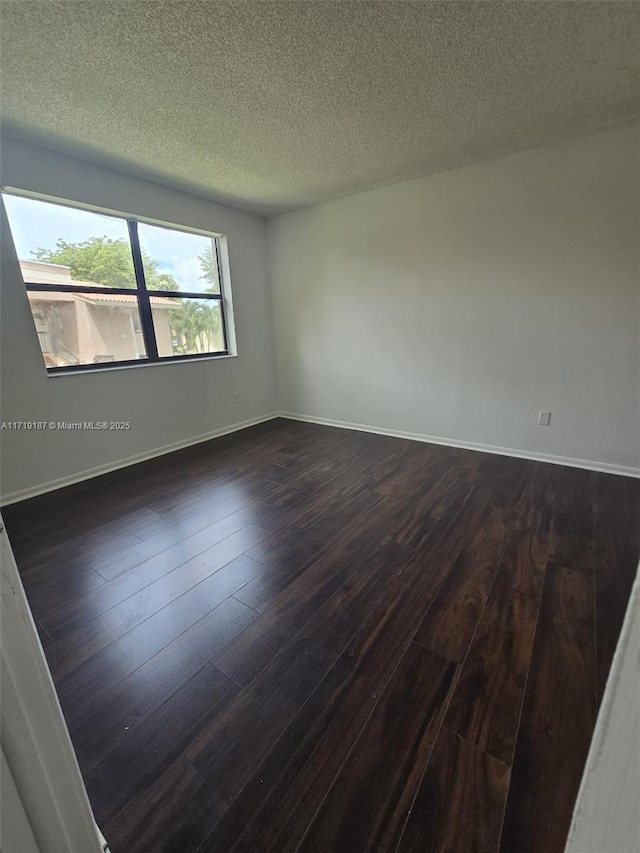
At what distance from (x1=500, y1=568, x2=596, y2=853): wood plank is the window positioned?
3.61 metres

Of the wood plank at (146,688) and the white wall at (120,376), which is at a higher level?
the white wall at (120,376)

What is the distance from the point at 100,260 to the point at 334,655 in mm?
3413

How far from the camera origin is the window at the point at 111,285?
2.66 m

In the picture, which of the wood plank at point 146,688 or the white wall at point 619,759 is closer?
the white wall at point 619,759

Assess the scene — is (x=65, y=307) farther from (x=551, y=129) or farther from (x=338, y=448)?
(x=551, y=129)

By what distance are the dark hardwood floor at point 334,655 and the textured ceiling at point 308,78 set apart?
2522 mm

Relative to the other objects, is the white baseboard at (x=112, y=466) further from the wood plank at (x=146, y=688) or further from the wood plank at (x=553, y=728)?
the wood plank at (x=553, y=728)

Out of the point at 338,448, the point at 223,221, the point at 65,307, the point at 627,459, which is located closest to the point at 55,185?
the point at 65,307

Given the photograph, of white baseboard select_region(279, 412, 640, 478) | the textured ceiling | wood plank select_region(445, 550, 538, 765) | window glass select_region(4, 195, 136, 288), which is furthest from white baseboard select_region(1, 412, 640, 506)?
the textured ceiling

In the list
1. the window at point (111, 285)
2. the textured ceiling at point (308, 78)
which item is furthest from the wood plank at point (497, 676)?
the window at point (111, 285)

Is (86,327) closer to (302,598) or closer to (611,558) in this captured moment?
(302,598)

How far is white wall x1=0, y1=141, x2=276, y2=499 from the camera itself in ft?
8.34

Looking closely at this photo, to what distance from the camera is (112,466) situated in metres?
3.21

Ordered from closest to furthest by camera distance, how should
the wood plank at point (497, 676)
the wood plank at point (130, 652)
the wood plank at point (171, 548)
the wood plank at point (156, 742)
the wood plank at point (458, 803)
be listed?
the wood plank at point (458, 803)
the wood plank at point (156, 742)
the wood plank at point (497, 676)
the wood plank at point (130, 652)
the wood plank at point (171, 548)
